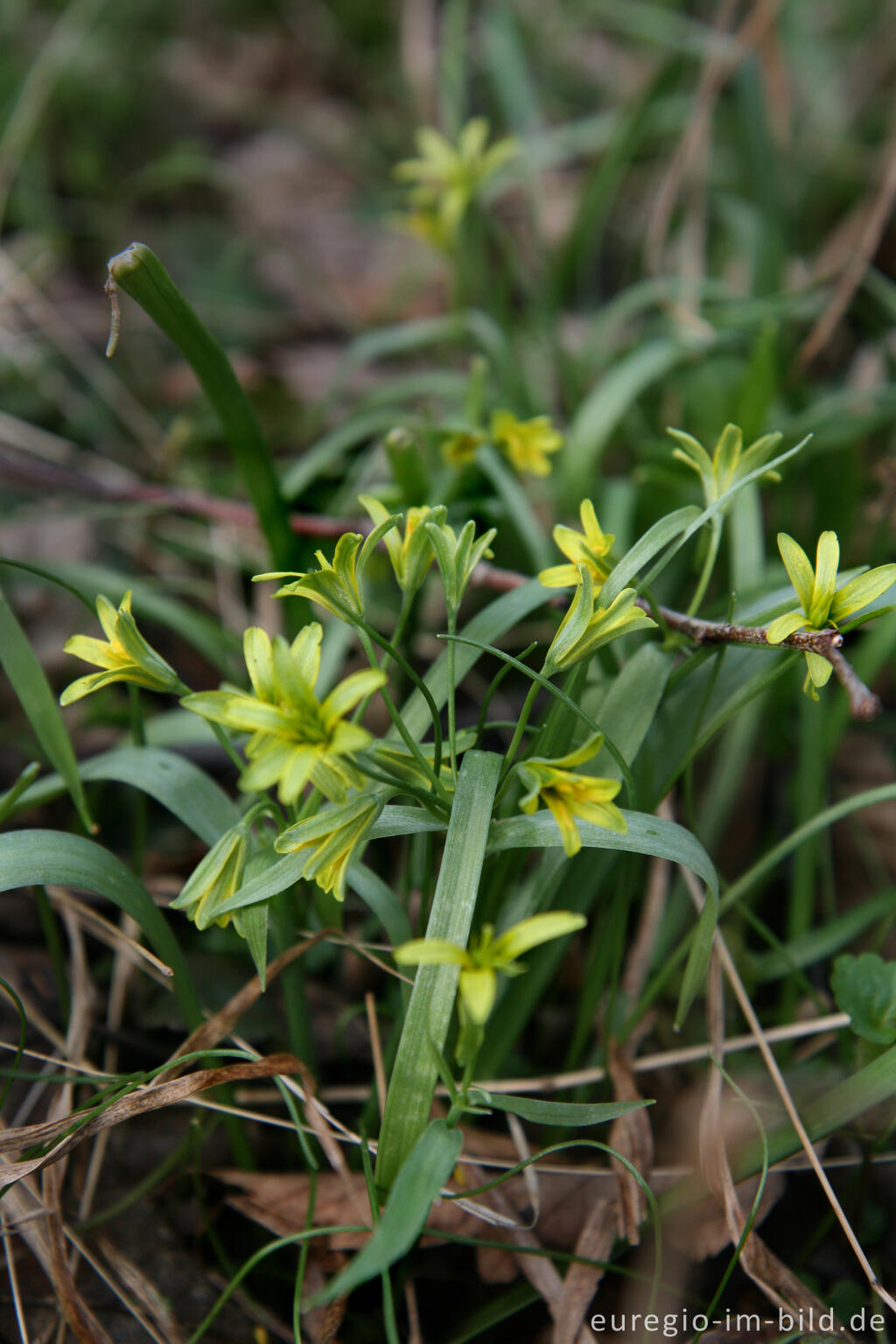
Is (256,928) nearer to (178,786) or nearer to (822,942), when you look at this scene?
(178,786)

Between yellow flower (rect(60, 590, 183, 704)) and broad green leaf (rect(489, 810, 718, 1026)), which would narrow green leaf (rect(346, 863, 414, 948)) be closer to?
broad green leaf (rect(489, 810, 718, 1026))

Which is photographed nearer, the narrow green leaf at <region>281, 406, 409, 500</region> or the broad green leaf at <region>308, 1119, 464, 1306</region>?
the broad green leaf at <region>308, 1119, 464, 1306</region>

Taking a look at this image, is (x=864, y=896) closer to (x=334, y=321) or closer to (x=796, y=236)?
(x=796, y=236)

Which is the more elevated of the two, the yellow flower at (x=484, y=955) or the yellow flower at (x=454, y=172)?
the yellow flower at (x=454, y=172)

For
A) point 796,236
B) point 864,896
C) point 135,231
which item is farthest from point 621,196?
point 864,896

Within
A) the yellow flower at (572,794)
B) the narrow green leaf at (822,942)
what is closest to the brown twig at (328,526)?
the yellow flower at (572,794)

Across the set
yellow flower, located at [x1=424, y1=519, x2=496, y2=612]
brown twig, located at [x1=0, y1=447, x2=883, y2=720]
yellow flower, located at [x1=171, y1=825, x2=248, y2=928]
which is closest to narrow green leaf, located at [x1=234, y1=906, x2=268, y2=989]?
yellow flower, located at [x1=171, y1=825, x2=248, y2=928]

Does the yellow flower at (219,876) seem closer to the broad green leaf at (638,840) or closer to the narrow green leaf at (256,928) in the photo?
the narrow green leaf at (256,928)
